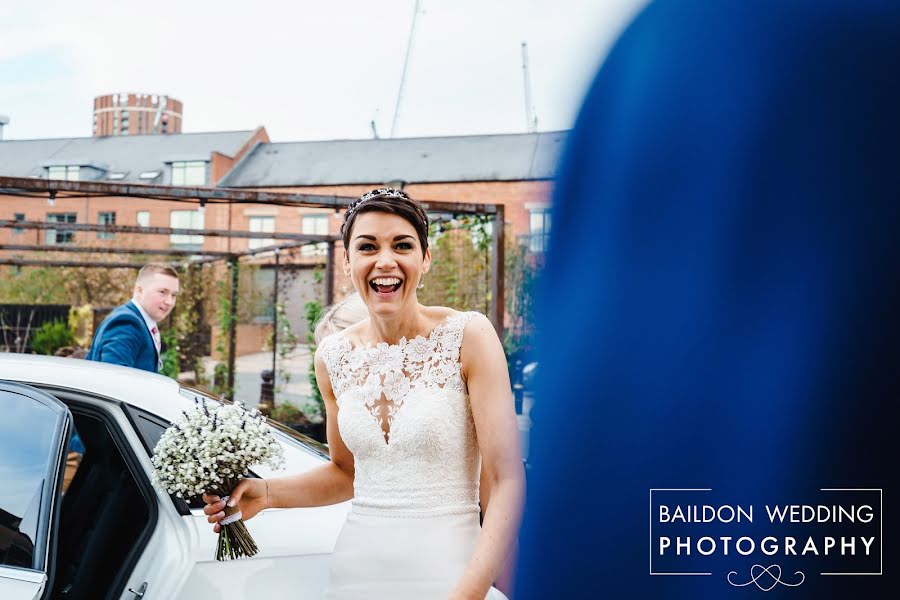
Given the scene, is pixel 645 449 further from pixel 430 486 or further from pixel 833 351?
pixel 430 486

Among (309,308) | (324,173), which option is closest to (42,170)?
(324,173)

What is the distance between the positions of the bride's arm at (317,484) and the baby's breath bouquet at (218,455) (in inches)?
2.2

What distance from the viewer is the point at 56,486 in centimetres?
210

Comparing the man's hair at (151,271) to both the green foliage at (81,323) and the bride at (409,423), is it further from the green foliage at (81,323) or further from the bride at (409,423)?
the green foliage at (81,323)

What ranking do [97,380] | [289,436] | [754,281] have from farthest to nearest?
[289,436] < [97,380] < [754,281]

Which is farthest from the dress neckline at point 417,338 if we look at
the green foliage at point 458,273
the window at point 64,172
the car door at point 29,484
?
the window at point 64,172

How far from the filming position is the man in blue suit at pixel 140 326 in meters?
4.56

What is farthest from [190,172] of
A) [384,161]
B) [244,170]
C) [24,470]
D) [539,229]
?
[539,229]

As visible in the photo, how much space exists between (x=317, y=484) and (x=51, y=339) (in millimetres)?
12486

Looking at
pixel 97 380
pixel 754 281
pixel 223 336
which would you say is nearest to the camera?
pixel 754 281

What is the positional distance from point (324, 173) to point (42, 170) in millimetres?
12927

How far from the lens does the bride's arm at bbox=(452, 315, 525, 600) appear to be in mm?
1541

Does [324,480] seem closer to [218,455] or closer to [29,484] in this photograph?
[218,455]

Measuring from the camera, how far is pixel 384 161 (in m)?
36.9
